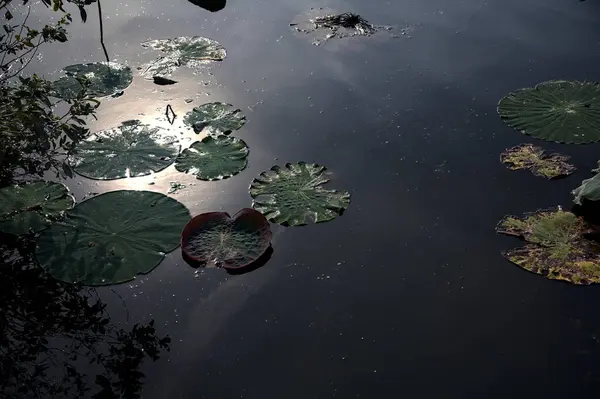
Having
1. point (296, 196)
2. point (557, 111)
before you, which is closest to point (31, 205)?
point (296, 196)

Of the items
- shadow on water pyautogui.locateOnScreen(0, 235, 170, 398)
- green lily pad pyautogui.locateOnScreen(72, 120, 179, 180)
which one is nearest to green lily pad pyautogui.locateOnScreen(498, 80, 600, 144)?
green lily pad pyautogui.locateOnScreen(72, 120, 179, 180)

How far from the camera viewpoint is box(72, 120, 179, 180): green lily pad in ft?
13.0

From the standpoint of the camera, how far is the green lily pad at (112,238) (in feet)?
10.8

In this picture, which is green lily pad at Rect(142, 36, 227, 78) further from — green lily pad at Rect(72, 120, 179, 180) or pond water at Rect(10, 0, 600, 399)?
green lily pad at Rect(72, 120, 179, 180)

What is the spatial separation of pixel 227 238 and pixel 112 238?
62 cm

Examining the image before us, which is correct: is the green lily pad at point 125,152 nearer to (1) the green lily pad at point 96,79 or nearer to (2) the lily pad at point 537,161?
(1) the green lily pad at point 96,79

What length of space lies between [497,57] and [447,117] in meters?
1.00

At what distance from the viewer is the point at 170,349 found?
2.94m

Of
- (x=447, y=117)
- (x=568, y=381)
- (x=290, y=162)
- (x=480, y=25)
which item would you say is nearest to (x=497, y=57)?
(x=480, y=25)

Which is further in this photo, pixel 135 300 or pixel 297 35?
pixel 297 35

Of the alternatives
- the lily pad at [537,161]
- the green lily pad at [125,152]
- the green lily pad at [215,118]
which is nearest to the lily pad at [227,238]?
the green lily pad at [125,152]

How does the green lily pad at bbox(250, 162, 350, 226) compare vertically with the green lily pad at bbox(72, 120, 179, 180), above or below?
above

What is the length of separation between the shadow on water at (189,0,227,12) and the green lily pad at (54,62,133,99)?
1331mm

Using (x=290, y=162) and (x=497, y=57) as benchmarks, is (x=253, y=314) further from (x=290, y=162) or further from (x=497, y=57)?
(x=497, y=57)
